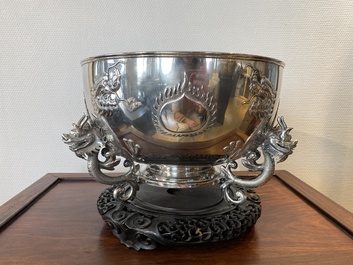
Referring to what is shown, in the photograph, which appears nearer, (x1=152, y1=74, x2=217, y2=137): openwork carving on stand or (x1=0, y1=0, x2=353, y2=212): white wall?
(x1=152, y1=74, x2=217, y2=137): openwork carving on stand

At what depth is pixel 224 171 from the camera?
49 cm

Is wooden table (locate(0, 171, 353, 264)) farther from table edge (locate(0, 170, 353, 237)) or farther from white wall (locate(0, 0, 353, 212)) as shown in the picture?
white wall (locate(0, 0, 353, 212))

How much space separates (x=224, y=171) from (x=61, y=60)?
1.89 feet

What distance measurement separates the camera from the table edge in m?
0.50

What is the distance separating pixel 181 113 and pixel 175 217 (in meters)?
0.17

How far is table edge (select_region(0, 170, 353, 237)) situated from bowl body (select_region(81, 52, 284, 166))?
237mm

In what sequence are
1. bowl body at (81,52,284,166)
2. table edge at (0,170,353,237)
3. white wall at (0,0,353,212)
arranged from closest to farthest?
bowl body at (81,52,284,166), table edge at (0,170,353,237), white wall at (0,0,353,212)

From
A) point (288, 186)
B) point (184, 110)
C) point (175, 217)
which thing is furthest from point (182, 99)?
point (288, 186)

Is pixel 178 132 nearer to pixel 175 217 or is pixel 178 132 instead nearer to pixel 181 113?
pixel 181 113

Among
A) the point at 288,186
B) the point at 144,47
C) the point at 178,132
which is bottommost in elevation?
the point at 288,186

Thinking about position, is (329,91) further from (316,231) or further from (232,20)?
(316,231)

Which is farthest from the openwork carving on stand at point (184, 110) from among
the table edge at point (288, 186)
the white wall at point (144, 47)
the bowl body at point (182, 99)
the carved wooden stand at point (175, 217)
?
the white wall at point (144, 47)

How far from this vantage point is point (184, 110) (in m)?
0.38

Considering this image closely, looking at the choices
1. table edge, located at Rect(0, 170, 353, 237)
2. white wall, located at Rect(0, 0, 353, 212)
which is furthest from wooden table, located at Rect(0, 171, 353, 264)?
white wall, located at Rect(0, 0, 353, 212)
